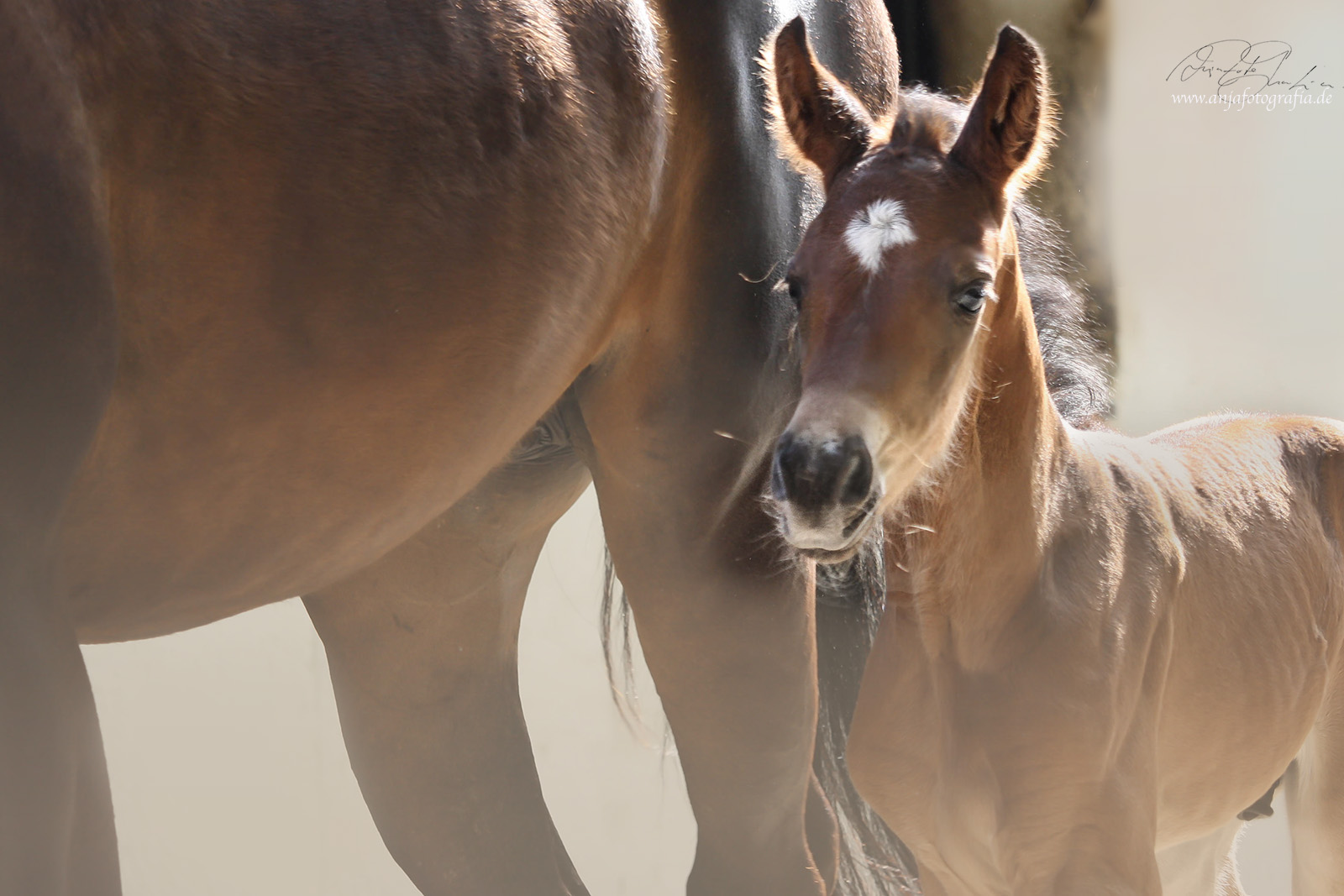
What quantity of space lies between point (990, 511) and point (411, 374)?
454 millimetres

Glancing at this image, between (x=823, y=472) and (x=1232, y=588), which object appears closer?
(x=823, y=472)

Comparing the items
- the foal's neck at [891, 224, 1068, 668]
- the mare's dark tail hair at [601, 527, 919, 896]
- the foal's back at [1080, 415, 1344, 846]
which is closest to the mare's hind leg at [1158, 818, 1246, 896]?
the foal's back at [1080, 415, 1344, 846]

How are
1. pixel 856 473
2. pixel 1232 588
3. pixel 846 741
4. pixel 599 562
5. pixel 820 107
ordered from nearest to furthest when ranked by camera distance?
pixel 856 473, pixel 820 107, pixel 1232 588, pixel 846 741, pixel 599 562

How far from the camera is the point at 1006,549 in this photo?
91cm

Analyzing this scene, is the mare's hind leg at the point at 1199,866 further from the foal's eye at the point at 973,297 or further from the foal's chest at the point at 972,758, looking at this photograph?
the foal's eye at the point at 973,297

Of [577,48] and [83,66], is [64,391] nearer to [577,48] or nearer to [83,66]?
[83,66]

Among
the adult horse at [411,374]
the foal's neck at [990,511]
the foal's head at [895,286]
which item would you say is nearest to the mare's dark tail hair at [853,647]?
the adult horse at [411,374]

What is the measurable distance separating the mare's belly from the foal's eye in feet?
0.94

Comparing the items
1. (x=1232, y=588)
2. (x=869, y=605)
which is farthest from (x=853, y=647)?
(x=1232, y=588)

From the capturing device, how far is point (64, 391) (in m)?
0.60

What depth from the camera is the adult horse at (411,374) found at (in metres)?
0.61

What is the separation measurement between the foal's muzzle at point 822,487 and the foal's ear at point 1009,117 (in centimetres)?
24
